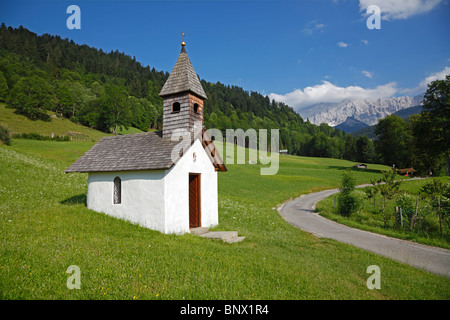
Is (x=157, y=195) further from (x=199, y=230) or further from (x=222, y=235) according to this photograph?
→ (x=222, y=235)

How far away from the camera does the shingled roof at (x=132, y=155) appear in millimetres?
11406

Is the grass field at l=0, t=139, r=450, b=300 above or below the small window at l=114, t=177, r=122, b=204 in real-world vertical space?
below

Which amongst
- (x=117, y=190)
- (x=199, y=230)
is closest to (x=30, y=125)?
(x=117, y=190)

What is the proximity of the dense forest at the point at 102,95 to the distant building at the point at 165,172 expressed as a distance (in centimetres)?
6281

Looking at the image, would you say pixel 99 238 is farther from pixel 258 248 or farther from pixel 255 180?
pixel 255 180

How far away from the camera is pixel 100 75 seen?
399 ft

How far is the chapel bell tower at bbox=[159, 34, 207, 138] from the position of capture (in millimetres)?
12992

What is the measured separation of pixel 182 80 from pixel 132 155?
5.11 meters

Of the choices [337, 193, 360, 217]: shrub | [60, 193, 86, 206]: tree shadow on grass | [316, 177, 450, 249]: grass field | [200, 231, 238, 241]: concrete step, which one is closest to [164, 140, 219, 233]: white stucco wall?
[200, 231, 238, 241]: concrete step

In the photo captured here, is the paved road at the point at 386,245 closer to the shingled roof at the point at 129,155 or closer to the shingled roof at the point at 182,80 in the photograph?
the shingled roof at the point at 129,155

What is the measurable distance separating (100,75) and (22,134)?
296 feet

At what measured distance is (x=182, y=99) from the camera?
13.2 m

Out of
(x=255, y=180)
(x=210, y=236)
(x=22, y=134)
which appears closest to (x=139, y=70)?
(x=22, y=134)

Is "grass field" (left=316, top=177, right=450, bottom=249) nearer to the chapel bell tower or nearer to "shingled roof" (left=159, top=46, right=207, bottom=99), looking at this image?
the chapel bell tower
